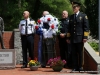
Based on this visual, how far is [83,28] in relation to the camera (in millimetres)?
11320

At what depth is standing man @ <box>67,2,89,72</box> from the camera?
36.9ft

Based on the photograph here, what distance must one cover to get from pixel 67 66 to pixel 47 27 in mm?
1518

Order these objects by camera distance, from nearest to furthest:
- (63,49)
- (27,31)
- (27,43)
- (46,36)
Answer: (27,31) < (27,43) < (46,36) < (63,49)

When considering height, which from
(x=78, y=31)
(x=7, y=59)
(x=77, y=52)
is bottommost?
(x=7, y=59)

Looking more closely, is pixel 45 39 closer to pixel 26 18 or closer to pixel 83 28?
pixel 26 18

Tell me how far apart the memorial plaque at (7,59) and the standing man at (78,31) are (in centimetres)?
218

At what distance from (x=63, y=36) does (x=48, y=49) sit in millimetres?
719

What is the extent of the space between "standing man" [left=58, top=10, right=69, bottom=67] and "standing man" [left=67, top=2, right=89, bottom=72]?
1.15 m

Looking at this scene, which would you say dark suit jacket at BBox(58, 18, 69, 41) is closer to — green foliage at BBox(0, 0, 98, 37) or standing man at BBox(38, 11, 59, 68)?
standing man at BBox(38, 11, 59, 68)

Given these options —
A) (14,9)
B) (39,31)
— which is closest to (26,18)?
(39,31)

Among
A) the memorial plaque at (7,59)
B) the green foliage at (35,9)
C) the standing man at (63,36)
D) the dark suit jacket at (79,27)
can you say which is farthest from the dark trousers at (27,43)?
the green foliage at (35,9)

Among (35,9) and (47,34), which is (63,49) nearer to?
(47,34)

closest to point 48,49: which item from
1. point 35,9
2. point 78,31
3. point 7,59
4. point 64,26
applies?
point 64,26

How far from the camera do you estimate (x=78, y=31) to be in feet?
37.1
